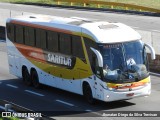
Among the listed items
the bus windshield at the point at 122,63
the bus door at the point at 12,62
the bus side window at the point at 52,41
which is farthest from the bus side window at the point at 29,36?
the bus windshield at the point at 122,63

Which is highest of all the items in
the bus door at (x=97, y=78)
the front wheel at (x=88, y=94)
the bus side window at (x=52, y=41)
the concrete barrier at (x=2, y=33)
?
the bus side window at (x=52, y=41)

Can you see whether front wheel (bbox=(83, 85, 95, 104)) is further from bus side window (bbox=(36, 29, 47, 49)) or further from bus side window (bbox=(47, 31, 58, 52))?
bus side window (bbox=(36, 29, 47, 49))

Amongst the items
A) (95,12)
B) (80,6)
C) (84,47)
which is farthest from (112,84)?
(80,6)

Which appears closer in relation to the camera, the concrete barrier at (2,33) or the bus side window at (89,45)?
the bus side window at (89,45)

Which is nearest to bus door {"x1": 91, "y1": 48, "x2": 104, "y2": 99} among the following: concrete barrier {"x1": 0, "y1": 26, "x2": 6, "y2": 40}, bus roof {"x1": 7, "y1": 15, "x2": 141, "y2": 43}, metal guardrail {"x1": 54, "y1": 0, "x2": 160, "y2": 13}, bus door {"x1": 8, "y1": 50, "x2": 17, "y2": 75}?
bus roof {"x1": 7, "y1": 15, "x2": 141, "y2": 43}

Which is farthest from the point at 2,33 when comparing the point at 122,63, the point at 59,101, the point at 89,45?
the point at 122,63

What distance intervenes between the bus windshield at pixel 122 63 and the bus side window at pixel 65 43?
2.24 metres

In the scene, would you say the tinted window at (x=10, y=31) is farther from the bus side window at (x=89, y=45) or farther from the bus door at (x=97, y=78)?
the bus door at (x=97, y=78)

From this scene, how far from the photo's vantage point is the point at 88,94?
19.9 meters

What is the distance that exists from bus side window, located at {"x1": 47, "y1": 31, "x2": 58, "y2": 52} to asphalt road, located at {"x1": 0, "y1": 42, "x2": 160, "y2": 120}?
1733 millimetres

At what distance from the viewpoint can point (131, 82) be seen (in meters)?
19.0

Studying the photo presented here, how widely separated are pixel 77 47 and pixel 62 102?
6.61 feet

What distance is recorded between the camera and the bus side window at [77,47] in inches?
793

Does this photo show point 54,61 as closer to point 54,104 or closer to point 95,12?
point 54,104
